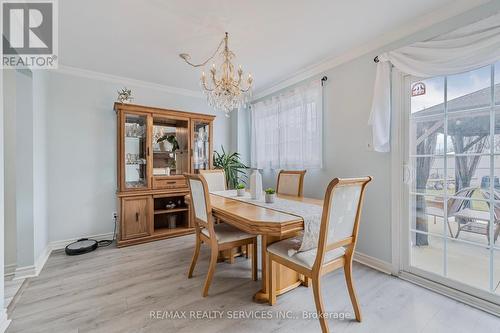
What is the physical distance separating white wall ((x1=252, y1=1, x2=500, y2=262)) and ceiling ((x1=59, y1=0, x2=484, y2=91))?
25cm

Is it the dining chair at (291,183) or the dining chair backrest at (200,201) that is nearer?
the dining chair backrest at (200,201)

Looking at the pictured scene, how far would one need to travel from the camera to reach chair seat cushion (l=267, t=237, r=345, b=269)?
4.92 feet

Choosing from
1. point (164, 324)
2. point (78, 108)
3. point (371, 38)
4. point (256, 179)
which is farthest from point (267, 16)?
point (78, 108)

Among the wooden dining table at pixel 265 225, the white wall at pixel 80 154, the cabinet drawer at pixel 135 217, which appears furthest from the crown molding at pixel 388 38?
the cabinet drawer at pixel 135 217

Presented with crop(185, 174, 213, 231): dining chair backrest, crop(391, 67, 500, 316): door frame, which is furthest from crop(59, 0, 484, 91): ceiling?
crop(185, 174, 213, 231): dining chair backrest

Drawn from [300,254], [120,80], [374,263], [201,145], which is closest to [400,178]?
[374,263]

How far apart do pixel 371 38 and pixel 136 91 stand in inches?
128

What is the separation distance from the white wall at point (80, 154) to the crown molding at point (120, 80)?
0.10 ft

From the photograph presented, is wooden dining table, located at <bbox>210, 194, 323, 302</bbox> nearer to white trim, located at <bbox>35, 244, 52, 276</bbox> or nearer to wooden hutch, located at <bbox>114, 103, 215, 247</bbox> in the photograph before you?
wooden hutch, located at <bbox>114, 103, 215, 247</bbox>

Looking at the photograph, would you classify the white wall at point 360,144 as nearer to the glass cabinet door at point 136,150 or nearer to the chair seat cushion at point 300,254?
the chair seat cushion at point 300,254

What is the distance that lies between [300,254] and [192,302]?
979 mm

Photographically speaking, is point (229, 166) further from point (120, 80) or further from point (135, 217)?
point (120, 80)

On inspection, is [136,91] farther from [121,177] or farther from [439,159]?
[439,159]

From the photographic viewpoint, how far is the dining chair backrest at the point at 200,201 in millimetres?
1859
